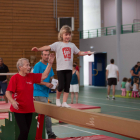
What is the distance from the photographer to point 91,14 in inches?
857

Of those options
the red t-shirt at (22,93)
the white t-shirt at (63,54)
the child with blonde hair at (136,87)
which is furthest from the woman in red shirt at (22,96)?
the child with blonde hair at (136,87)

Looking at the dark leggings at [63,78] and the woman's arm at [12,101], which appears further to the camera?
the dark leggings at [63,78]

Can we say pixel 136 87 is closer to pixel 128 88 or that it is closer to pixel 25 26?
pixel 128 88

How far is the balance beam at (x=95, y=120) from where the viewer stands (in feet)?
9.41

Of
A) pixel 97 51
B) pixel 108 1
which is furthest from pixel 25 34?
pixel 108 1

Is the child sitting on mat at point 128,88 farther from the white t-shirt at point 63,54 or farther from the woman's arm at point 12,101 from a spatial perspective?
the woman's arm at point 12,101

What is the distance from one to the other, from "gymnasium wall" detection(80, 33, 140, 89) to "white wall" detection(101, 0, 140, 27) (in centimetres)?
234

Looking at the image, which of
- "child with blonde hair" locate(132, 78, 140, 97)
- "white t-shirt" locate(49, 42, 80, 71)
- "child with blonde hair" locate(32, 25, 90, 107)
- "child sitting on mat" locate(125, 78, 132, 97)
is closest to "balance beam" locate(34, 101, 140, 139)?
"child with blonde hair" locate(32, 25, 90, 107)

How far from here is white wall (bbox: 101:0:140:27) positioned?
19.9 meters

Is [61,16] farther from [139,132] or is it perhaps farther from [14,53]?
[139,132]

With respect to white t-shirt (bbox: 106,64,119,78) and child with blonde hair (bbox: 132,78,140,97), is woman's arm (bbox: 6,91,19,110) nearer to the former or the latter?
white t-shirt (bbox: 106,64,119,78)

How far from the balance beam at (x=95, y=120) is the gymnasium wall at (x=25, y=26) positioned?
1473 centimetres

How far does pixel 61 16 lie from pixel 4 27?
4401 mm

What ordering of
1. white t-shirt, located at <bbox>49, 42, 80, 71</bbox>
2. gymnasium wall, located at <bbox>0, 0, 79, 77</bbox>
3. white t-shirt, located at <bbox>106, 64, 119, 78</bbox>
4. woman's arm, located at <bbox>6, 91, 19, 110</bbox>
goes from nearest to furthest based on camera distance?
woman's arm, located at <bbox>6, 91, 19, 110</bbox>
white t-shirt, located at <bbox>49, 42, 80, 71</bbox>
white t-shirt, located at <bbox>106, 64, 119, 78</bbox>
gymnasium wall, located at <bbox>0, 0, 79, 77</bbox>
